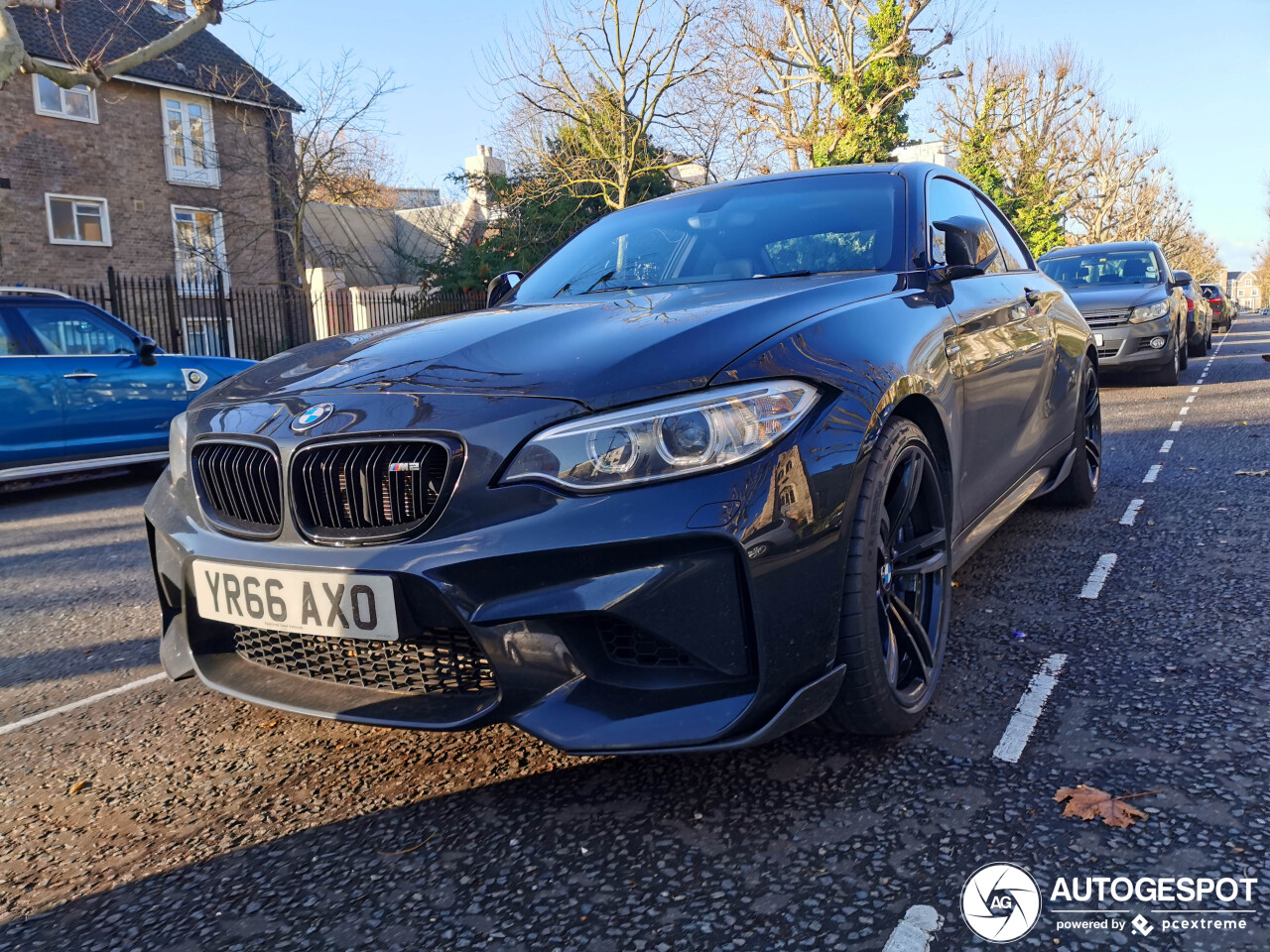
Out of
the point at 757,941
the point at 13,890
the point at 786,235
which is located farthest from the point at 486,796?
the point at 786,235

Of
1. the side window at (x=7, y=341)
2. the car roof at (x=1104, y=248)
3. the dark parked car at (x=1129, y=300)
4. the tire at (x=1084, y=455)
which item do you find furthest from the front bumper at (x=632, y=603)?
the car roof at (x=1104, y=248)

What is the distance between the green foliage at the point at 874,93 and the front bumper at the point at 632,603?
22620 mm

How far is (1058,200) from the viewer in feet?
159

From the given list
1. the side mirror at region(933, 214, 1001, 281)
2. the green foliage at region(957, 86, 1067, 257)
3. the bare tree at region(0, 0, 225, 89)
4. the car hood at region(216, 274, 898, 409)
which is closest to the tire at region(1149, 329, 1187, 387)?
the side mirror at region(933, 214, 1001, 281)

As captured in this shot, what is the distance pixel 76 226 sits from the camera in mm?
22312

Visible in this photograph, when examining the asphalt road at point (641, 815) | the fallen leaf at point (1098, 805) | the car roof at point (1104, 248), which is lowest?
the asphalt road at point (641, 815)

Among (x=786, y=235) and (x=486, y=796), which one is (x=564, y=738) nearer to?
(x=486, y=796)

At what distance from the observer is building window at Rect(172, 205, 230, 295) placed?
955 inches

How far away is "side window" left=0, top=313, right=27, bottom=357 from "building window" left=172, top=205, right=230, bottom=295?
17702 mm

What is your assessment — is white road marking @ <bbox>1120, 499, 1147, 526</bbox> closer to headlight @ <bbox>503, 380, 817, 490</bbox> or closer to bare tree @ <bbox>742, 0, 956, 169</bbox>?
headlight @ <bbox>503, 380, 817, 490</bbox>

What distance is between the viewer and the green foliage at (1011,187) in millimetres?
36688

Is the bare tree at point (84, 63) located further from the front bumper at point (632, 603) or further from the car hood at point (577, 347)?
the front bumper at point (632, 603)

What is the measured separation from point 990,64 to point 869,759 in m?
43.0

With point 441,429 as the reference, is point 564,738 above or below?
below
